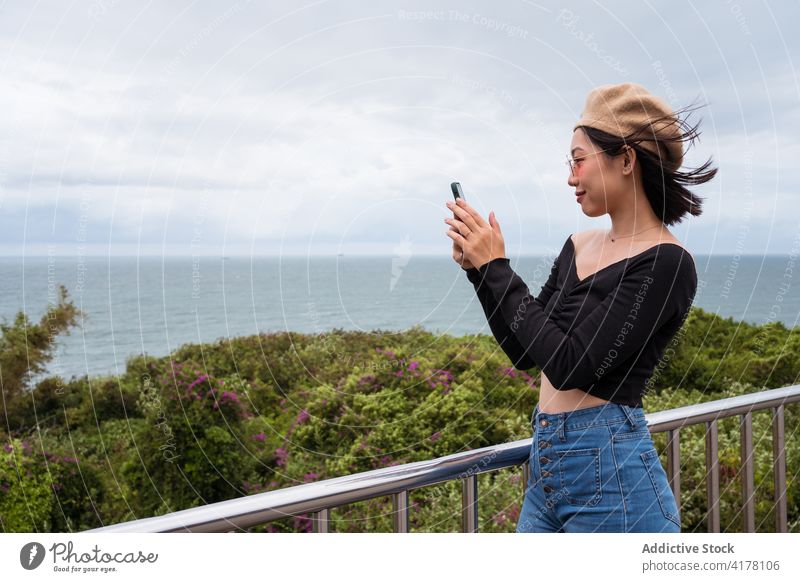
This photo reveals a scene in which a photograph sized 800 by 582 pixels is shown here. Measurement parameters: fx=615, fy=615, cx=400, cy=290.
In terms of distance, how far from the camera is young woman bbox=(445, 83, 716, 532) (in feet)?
3.38

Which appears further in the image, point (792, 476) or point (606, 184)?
point (792, 476)

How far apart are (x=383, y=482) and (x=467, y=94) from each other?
1180 mm

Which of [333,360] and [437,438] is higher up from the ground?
[333,360]

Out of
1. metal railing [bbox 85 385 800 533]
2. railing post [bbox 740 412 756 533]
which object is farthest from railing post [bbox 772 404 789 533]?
railing post [bbox 740 412 756 533]

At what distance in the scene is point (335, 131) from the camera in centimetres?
191

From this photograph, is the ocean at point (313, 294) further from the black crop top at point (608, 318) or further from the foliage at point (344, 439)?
the foliage at point (344, 439)

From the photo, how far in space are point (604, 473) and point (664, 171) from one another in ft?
1.85

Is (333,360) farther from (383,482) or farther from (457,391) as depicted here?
(383,482)

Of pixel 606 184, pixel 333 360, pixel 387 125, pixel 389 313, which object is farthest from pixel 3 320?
pixel 606 184

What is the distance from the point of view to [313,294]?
2850mm

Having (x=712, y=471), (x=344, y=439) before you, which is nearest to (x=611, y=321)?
(x=712, y=471)

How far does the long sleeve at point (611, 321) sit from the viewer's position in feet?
3.27

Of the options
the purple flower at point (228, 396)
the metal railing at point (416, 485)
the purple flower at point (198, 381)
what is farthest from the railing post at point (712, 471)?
the purple flower at point (198, 381)

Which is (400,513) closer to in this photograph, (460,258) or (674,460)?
(460,258)
